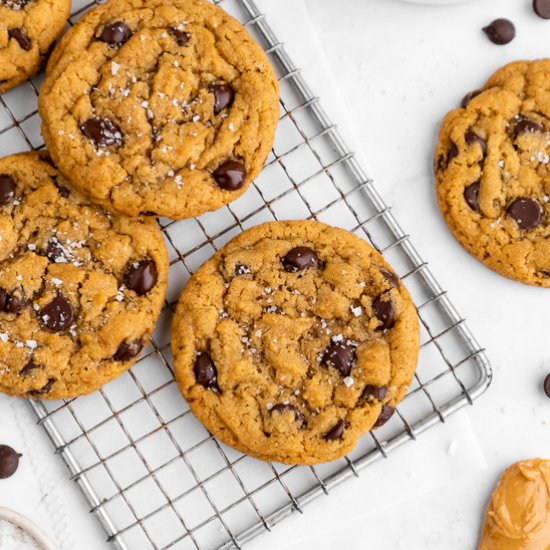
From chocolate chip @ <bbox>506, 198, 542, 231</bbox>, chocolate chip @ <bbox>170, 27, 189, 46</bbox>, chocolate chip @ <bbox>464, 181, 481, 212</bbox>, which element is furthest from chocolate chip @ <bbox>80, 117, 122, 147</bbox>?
chocolate chip @ <bbox>506, 198, 542, 231</bbox>

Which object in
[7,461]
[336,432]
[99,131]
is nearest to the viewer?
[99,131]

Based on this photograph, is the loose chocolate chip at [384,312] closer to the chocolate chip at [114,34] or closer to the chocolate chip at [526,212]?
Result: the chocolate chip at [526,212]

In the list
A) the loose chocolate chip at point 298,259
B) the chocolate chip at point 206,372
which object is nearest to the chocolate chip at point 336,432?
the chocolate chip at point 206,372

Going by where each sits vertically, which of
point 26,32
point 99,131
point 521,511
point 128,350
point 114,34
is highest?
point 26,32

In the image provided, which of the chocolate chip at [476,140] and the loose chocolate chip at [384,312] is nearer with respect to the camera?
the loose chocolate chip at [384,312]

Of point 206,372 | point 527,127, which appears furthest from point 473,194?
point 206,372

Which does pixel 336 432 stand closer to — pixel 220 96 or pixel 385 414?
pixel 385 414
